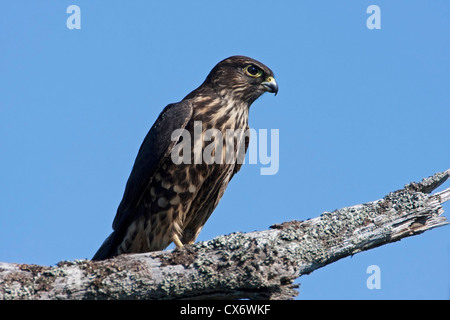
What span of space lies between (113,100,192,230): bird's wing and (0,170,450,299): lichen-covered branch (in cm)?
160

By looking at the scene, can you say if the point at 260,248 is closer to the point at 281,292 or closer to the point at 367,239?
the point at 281,292

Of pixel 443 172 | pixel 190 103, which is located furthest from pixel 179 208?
pixel 443 172

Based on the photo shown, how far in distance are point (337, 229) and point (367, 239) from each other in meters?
0.24

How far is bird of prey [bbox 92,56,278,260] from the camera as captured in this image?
20.0 ft

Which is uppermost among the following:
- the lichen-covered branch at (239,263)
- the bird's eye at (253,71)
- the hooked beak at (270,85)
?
the bird's eye at (253,71)

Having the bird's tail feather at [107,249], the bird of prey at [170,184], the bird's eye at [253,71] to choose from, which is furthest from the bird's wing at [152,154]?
the bird's eye at [253,71]

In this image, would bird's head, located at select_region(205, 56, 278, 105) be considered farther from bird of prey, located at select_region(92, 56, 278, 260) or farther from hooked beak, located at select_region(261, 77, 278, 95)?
bird of prey, located at select_region(92, 56, 278, 260)

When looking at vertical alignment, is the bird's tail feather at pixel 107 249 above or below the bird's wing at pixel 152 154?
below

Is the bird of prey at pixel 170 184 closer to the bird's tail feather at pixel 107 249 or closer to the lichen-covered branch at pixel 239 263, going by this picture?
the bird's tail feather at pixel 107 249

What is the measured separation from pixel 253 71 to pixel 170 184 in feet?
5.65

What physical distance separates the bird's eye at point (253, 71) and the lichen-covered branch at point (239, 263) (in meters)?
2.45

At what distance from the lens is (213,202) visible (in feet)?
21.5

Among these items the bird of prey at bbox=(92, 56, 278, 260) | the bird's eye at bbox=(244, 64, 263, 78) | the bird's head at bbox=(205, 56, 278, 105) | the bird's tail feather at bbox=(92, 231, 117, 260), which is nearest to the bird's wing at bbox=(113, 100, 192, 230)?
the bird of prey at bbox=(92, 56, 278, 260)

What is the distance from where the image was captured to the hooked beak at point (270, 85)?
6855mm
